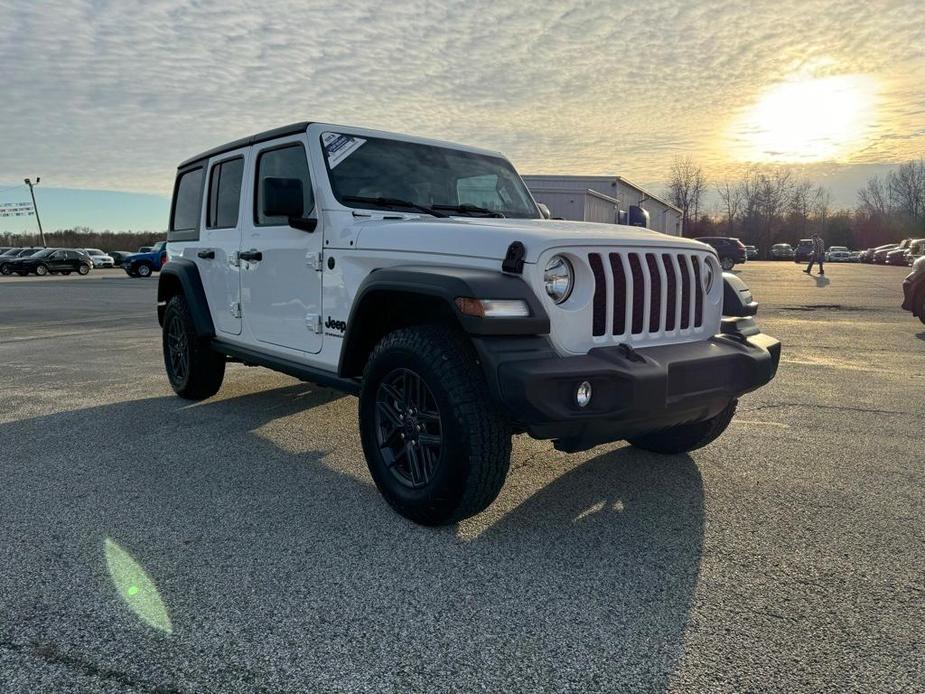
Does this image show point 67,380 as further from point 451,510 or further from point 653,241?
point 653,241

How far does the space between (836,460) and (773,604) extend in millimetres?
2037

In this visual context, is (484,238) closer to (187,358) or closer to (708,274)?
(708,274)

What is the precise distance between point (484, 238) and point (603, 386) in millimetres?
830

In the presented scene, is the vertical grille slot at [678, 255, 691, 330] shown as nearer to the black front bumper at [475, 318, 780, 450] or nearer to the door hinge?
the black front bumper at [475, 318, 780, 450]

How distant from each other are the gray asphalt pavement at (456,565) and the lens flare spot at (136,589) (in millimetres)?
11

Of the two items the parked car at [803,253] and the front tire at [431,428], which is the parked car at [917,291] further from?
the parked car at [803,253]

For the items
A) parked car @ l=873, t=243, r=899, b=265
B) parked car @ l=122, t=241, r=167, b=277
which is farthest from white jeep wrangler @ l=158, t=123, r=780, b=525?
parked car @ l=873, t=243, r=899, b=265

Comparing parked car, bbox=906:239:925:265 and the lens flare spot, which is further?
parked car, bbox=906:239:925:265

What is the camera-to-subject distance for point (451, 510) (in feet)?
9.57

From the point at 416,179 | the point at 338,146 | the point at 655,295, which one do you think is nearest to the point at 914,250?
the point at 416,179

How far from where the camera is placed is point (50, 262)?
115ft

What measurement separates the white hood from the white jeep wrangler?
1 centimetres

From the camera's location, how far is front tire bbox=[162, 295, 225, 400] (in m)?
5.38

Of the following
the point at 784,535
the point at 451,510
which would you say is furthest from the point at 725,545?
the point at 451,510
